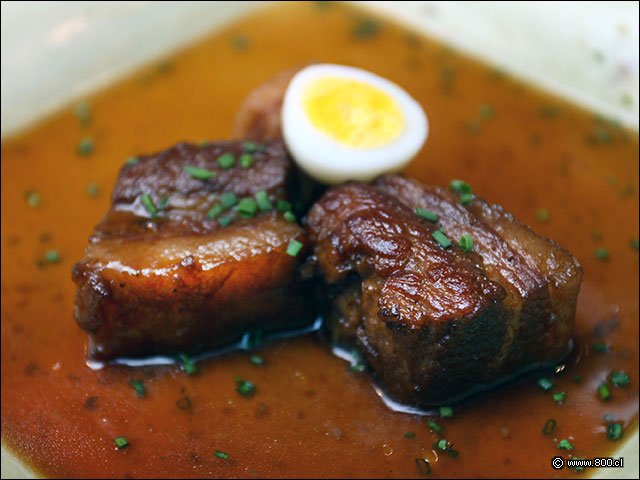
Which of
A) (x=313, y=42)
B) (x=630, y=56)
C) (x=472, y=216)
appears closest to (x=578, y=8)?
(x=630, y=56)

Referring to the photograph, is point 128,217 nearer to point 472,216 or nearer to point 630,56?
point 472,216

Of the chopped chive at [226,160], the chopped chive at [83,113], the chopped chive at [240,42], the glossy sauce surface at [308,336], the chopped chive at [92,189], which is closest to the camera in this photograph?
the glossy sauce surface at [308,336]

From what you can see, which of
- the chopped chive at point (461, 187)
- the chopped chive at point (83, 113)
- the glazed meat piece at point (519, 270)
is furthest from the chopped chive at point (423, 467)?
the chopped chive at point (83, 113)

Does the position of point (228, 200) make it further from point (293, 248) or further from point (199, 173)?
point (293, 248)

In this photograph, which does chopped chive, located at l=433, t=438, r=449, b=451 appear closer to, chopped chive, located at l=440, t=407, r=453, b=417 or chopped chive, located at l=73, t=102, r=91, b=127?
chopped chive, located at l=440, t=407, r=453, b=417

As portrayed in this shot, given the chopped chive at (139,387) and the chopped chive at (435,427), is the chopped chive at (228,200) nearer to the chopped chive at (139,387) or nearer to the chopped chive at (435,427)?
the chopped chive at (139,387)

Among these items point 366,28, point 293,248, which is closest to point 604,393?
point 293,248

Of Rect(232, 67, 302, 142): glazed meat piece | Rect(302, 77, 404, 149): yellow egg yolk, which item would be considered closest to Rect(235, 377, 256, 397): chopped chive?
Rect(302, 77, 404, 149): yellow egg yolk
